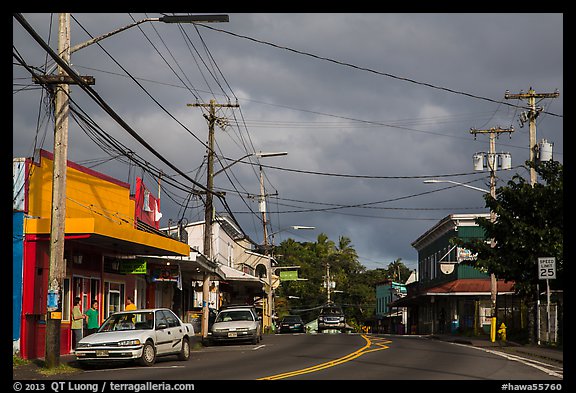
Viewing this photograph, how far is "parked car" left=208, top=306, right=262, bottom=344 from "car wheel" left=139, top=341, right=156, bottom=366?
10.8 meters

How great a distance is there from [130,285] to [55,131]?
15.4 meters

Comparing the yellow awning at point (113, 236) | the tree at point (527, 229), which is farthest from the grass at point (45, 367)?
the tree at point (527, 229)

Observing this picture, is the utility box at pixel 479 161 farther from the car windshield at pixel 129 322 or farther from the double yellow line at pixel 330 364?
the car windshield at pixel 129 322

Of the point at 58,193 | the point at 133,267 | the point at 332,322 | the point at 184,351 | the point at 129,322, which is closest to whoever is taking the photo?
the point at 58,193

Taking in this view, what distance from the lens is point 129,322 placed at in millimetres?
23094

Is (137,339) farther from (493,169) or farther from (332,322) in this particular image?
(332,322)

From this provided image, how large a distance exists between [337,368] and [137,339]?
5195 millimetres

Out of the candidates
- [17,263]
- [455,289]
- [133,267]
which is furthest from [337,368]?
[455,289]

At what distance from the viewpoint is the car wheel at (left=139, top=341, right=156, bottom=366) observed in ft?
71.6

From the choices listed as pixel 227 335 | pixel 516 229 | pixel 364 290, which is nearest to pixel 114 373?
pixel 227 335

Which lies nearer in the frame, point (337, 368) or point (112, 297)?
point (337, 368)

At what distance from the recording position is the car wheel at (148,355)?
21812 millimetres

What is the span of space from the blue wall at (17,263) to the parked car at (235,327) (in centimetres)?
1013
